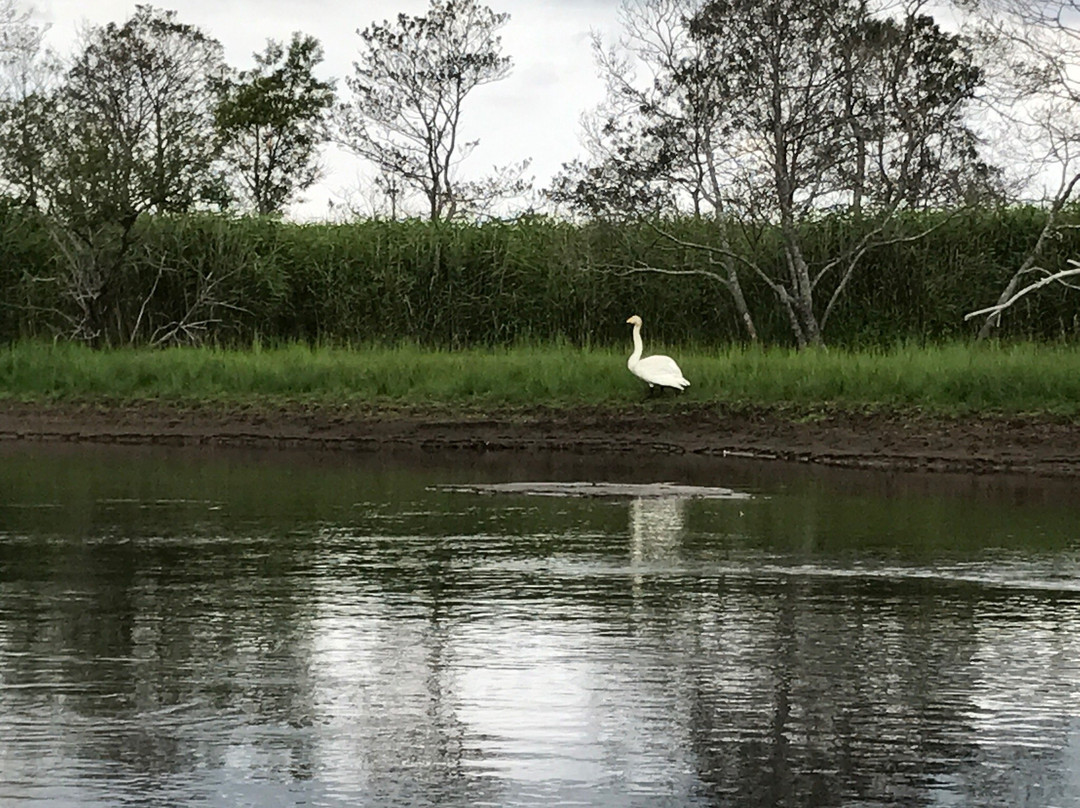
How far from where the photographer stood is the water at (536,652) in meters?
6.88

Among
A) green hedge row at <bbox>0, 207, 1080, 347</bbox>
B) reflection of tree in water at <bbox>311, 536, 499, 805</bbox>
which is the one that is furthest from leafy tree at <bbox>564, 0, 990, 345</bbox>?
reflection of tree in water at <bbox>311, 536, 499, 805</bbox>

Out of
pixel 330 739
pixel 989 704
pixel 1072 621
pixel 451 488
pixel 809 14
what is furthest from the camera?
pixel 809 14

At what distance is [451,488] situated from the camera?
59.6 ft

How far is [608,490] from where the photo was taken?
17859 millimetres

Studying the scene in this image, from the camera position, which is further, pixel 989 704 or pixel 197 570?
pixel 197 570

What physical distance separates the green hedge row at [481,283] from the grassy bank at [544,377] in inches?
136

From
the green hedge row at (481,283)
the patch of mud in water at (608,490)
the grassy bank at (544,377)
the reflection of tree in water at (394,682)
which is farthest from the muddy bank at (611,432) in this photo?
the reflection of tree in water at (394,682)

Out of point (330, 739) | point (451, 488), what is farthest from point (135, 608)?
point (451, 488)

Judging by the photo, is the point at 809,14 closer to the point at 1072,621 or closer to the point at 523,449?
the point at 523,449

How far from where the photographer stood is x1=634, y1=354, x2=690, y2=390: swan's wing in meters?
24.4

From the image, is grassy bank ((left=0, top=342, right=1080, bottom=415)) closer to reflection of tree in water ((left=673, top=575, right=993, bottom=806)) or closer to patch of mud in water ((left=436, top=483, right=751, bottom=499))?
patch of mud in water ((left=436, top=483, right=751, bottom=499))

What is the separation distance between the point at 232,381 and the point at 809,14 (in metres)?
10.6

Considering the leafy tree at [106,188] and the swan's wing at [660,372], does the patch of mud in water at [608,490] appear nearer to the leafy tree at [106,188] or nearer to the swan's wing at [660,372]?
the swan's wing at [660,372]

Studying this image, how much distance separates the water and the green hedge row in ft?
55.0
